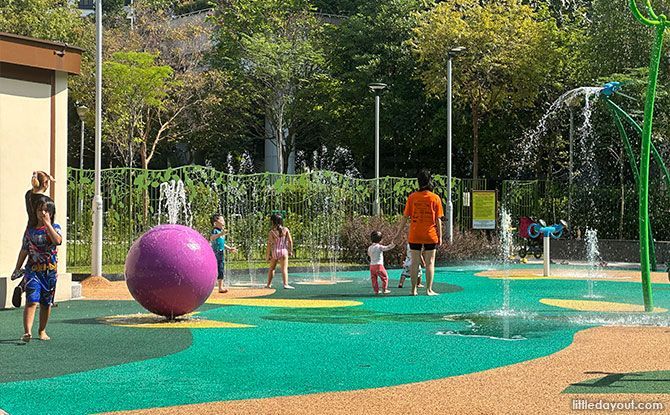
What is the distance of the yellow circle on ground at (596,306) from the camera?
50.9 feet

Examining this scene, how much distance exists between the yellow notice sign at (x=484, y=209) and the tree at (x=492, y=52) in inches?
280

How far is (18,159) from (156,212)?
10.3 m

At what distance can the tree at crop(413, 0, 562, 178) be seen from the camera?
38.7 metres

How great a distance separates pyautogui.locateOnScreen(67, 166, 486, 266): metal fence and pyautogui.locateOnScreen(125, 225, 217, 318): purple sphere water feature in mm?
12259

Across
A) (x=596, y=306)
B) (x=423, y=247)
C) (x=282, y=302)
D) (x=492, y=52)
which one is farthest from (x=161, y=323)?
(x=492, y=52)

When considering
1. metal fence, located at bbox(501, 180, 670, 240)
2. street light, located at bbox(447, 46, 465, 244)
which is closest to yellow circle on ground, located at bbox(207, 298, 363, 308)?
street light, located at bbox(447, 46, 465, 244)

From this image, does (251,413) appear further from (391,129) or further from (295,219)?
(391,129)

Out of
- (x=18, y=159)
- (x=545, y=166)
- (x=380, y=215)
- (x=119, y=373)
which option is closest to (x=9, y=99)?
(x=18, y=159)

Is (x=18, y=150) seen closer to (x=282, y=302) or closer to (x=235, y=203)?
(x=282, y=302)

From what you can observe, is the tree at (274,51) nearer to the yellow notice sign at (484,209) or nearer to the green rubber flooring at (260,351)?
the yellow notice sign at (484,209)

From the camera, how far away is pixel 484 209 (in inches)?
1261

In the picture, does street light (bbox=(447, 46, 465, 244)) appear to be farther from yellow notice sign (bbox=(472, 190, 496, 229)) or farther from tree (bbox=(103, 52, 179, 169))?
tree (bbox=(103, 52, 179, 169))

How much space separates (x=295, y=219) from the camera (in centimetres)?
2917

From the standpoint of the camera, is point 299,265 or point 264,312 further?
point 299,265
